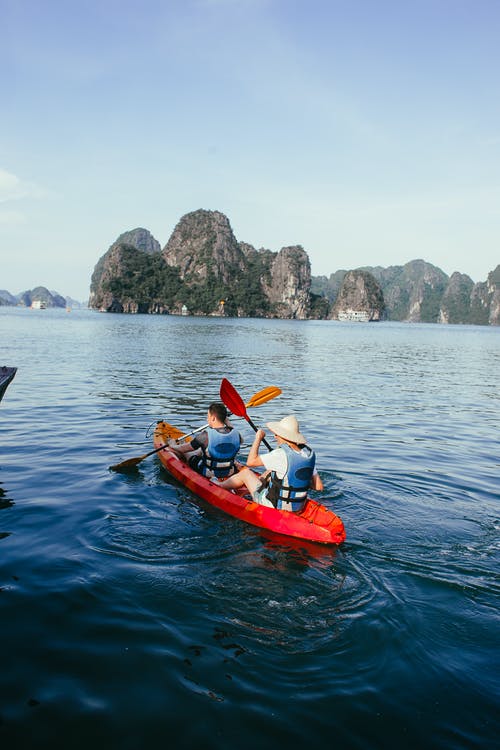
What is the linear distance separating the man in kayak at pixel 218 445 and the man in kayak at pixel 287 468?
0.93 metres

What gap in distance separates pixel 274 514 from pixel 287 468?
27.9 inches

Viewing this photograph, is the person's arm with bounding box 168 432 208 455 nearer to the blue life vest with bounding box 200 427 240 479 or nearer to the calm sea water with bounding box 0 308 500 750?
the blue life vest with bounding box 200 427 240 479

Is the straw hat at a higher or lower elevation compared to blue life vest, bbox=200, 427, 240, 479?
higher

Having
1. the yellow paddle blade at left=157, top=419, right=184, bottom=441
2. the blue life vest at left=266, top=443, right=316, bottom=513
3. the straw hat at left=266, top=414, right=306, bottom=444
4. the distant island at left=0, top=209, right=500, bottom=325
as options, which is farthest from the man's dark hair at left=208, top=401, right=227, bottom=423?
the distant island at left=0, top=209, right=500, bottom=325

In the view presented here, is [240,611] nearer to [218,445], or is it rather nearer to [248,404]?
[218,445]

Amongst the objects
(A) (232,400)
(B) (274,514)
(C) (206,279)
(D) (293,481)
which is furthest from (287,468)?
(C) (206,279)

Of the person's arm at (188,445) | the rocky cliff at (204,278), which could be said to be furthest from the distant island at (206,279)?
the person's arm at (188,445)

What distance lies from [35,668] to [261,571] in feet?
7.94

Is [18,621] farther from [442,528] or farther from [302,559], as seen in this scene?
[442,528]

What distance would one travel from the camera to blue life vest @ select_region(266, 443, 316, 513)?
247 inches

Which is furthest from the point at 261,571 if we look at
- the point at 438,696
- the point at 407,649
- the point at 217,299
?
the point at 217,299

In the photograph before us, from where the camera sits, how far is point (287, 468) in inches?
250

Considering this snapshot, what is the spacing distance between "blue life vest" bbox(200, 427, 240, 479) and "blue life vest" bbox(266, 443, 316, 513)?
137 cm

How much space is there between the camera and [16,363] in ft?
77.8
